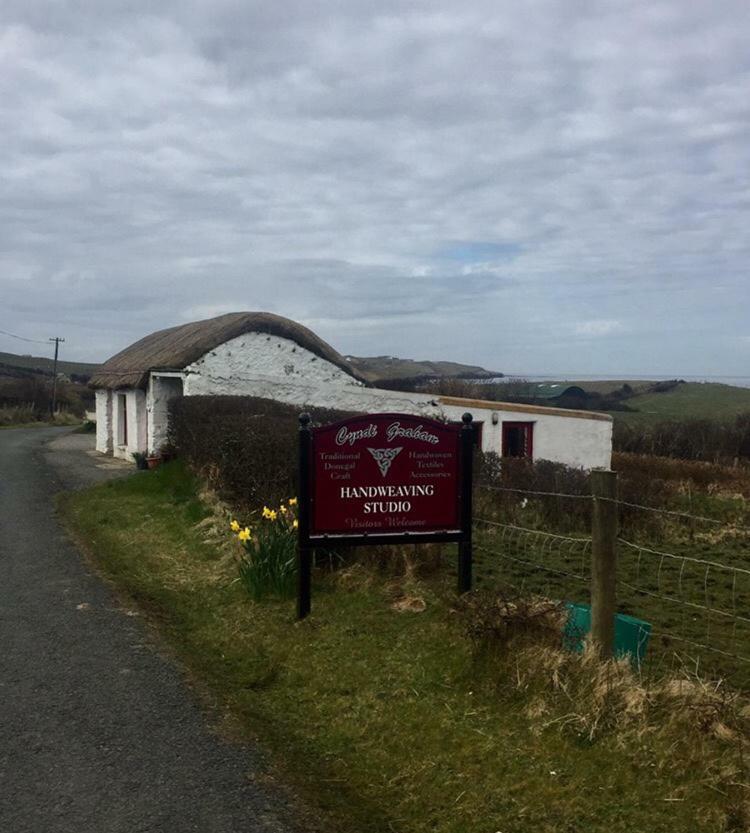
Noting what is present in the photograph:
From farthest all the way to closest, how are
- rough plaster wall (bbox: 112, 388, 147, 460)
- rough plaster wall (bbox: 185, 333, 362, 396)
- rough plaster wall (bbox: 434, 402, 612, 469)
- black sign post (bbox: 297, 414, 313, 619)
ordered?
rough plaster wall (bbox: 112, 388, 147, 460) → rough plaster wall (bbox: 185, 333, 362, 396) → rough plaster wall (bbox: 434, 402, 612, 469) → black sign post (bbox: 297, 414, 313, 619)

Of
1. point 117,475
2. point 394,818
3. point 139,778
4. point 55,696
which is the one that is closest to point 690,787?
point 394,818

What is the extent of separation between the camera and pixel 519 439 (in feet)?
64.1

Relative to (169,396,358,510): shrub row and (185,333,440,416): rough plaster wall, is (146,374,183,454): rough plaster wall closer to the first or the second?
(185,333,440,416): rough plaster wall

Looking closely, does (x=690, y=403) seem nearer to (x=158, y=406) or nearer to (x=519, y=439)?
(x=519, y=439)

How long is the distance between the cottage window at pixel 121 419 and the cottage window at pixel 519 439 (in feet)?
36.5

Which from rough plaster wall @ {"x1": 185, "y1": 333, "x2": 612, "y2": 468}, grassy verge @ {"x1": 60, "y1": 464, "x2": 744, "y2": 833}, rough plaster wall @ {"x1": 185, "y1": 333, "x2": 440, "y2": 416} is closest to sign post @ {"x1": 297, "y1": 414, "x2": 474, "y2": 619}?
grassy verge @ {"x1": 60, "y1": 464, "x2": 744, "y2": 833}

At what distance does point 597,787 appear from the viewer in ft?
12.3

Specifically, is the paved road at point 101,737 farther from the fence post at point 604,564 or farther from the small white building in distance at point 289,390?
the small white building in distance at point 289,390

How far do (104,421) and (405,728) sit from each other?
73.4 feet

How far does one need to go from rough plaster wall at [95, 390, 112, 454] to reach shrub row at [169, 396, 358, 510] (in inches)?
432

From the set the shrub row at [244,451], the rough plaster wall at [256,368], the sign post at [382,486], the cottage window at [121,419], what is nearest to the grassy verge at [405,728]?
the sign post at [382,486]

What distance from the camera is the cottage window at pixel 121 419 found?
24.0 metres

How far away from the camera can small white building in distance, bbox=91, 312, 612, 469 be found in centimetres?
1897

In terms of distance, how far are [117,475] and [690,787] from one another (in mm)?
15896
